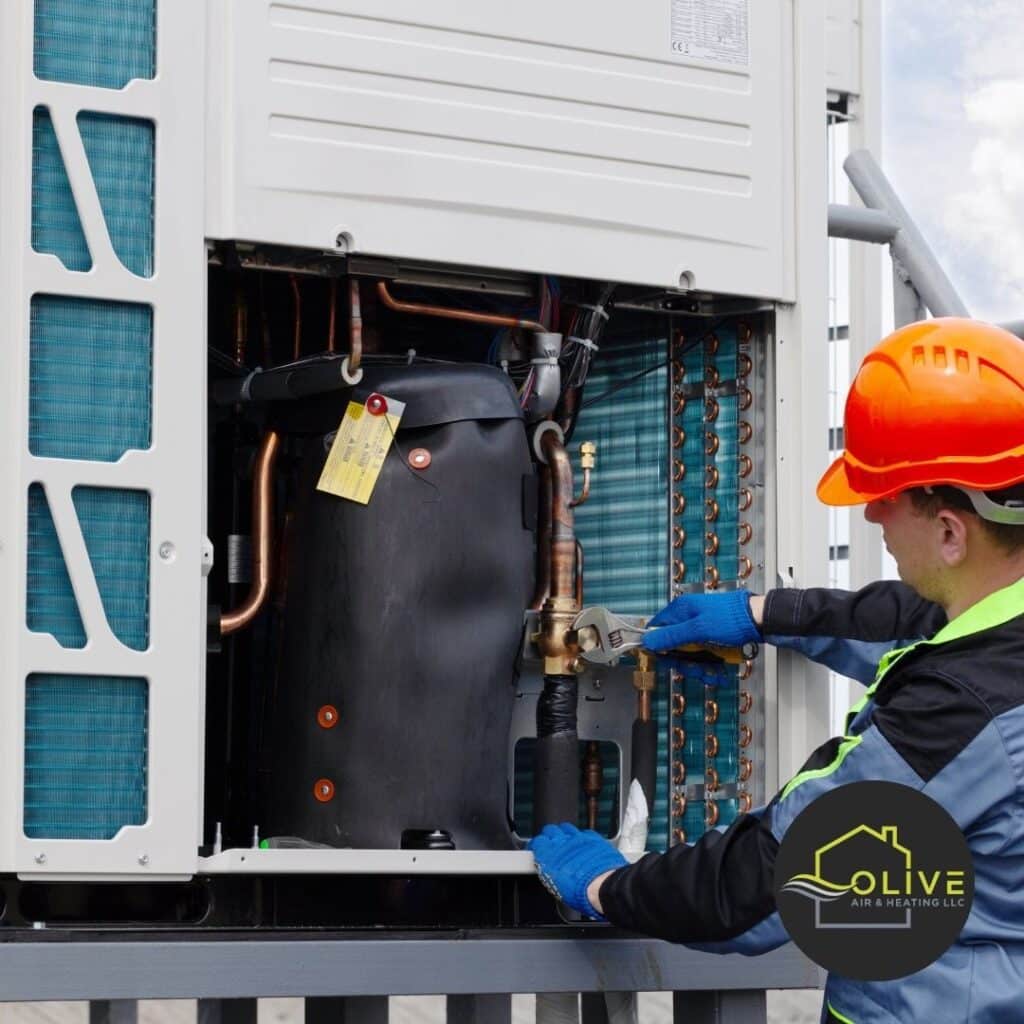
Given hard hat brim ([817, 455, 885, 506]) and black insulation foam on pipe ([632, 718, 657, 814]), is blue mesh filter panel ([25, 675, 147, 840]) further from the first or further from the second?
hard hat brim ([817, 455, 885, 506])

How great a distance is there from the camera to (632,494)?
3.79 metres

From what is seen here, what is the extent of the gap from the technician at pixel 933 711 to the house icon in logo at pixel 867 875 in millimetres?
111

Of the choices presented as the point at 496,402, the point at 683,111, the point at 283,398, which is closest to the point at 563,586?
the point at 496,402

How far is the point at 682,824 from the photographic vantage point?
3.68 m

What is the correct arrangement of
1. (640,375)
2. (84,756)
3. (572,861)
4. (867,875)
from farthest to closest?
1. (640,375)
2. (572,861)
3. (84,756)
4. (867,875)

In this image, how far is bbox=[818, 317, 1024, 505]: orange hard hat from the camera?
2.71 m

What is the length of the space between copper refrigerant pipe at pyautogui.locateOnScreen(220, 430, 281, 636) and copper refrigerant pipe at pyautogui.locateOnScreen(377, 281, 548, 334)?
0.33 metres

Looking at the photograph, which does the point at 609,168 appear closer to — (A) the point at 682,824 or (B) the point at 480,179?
(B) the point at 480,179

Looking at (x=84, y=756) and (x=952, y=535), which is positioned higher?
(x=952, y=535)

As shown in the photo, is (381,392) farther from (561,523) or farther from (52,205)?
(52,205)

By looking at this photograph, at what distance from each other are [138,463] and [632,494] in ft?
3.60

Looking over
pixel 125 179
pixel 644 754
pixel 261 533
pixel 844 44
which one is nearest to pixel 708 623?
pixel 644 754

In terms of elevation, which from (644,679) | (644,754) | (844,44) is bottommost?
(644,754)

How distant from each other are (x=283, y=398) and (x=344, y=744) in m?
0.61
